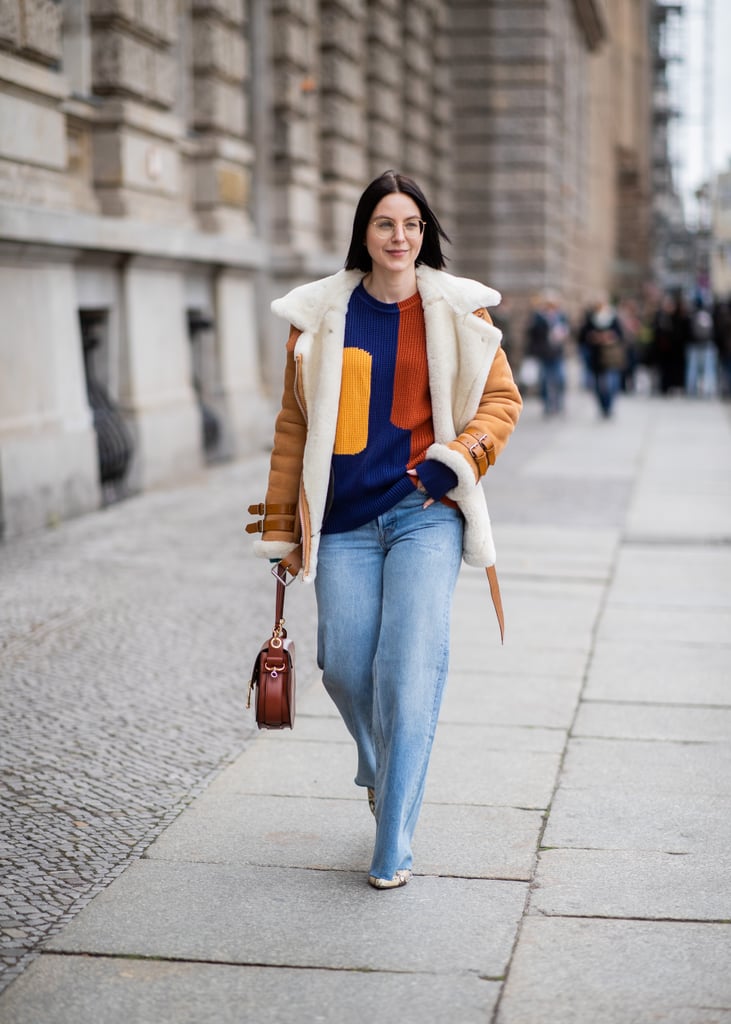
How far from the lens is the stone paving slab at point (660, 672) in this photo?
599cm

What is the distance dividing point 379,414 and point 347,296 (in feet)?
1.04

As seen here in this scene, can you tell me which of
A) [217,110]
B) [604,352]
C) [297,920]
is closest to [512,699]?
[297,920]

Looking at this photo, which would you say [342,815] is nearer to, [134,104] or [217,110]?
[134,104]

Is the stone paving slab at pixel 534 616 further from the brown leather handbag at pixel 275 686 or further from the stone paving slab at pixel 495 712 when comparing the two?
the brown leather handbag at pixel 275 686

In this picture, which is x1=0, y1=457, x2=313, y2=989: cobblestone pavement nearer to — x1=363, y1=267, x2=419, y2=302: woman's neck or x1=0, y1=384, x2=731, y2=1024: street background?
x1=0, y1=384, x2=731, y2=1024: street background

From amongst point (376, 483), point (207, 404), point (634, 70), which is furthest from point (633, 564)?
point (634, 70)

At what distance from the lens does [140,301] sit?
12.2 meters

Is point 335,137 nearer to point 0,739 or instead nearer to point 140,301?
point 140,301

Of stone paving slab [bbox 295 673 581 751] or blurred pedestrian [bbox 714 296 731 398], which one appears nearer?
stone paving slab [bbox 295 673 581 751]

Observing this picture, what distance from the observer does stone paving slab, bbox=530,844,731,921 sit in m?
3.75

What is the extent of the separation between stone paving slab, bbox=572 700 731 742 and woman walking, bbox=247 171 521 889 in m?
1.69

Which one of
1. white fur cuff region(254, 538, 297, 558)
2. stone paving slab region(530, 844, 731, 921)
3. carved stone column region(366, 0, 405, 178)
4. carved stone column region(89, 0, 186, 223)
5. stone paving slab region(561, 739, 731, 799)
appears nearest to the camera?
stone paving slab region(530, 844, 731, 921)

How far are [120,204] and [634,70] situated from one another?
5362 centimetres

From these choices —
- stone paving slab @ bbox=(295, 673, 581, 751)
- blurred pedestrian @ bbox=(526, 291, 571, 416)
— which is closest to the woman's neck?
stone paving slab @ bbox=(295, 673, 581, 751)
